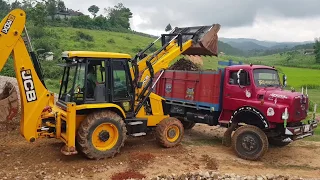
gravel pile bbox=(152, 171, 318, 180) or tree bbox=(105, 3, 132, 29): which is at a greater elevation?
tree bbox=(105, 3, 132, 29)

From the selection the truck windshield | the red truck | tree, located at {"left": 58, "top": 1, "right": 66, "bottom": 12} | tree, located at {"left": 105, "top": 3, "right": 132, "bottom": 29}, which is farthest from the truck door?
tree, located at {"left": 58, "top": 1, "right": 66, "bottom": 12}

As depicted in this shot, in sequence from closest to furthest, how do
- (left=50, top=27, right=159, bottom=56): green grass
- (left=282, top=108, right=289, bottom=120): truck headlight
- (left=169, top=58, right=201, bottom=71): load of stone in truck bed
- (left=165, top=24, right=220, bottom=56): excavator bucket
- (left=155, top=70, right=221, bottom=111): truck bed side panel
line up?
(left=282, top=108, right=289, bottom=120): truck headlight < (left=155, top=70, right=221, bottom=111): truck bed side panel < (left=165, top=24, right=220, bottom=56): excavator bucket < (left=169, top=58, right=201, bottom=71): load of stone in truck bed < (left=50, top=27, right=159, bottom=56): green grass

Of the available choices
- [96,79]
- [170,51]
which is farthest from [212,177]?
[170,51]

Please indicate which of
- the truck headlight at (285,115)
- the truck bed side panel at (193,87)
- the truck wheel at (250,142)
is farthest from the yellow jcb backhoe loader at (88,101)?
the truck headlight at (285,115)

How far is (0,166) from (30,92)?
1794 millimetres

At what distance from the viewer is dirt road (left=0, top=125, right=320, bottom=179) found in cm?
800

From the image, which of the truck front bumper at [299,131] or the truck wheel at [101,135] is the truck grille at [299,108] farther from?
the truck wheel at [101,135]

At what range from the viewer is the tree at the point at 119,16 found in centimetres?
6986

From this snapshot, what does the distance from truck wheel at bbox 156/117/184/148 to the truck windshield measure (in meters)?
2.59

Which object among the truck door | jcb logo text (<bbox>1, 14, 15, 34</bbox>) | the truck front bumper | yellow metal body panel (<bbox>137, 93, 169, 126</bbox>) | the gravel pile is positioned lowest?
the gravel pile

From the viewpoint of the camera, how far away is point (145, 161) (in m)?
8.88

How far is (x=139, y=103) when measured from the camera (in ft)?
32.6

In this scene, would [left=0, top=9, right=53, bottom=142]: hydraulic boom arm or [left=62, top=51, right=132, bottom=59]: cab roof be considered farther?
[left=62, top=51, right=132, bottom=59]: cab roof

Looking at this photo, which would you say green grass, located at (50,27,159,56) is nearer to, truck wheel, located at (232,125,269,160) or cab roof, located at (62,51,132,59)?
cab roof, located at (62,51,132,59)
